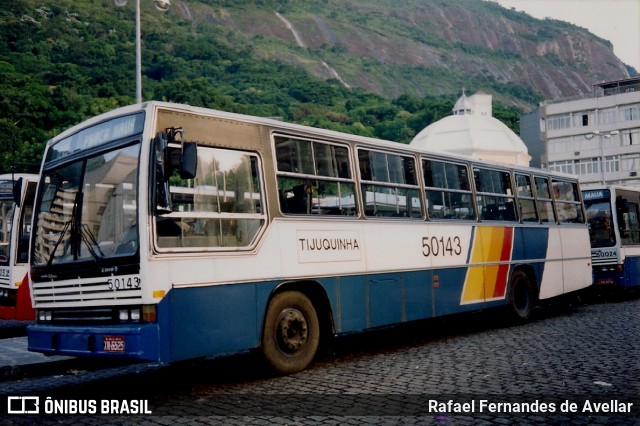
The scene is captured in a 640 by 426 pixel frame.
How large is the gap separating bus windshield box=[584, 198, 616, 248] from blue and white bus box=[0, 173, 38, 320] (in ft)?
43.8

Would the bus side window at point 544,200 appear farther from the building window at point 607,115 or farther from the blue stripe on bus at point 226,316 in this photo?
the building window at point 607,115

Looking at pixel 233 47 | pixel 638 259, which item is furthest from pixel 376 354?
pixel 233 47

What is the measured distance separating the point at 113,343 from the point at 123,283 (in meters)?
0.57

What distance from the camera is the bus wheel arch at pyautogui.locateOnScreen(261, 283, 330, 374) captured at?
718cm

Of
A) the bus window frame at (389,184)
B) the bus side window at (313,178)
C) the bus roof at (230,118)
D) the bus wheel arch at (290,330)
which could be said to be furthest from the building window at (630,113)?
the bus wheel arch at (290,330)

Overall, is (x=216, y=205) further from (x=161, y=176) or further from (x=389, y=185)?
(x=389, y=185)

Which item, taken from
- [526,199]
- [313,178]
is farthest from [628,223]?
[313,178]

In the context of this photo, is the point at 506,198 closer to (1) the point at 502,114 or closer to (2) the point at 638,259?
(2) the point at 638,259

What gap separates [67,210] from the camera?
6.90 meters

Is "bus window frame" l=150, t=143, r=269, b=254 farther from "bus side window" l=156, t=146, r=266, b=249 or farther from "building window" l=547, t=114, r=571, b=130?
"building window" l=547, t=114, r=571, b=130

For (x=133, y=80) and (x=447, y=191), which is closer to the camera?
(x=447, y=191)

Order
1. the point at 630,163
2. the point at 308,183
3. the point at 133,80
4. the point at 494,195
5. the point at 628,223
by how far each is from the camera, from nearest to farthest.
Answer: the point at 308,183 < the point at 494,195 < the point at 628,223 < the point at 630,163 < the point at 133,80

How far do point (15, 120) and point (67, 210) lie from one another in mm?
64210

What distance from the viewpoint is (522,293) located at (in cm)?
1221
